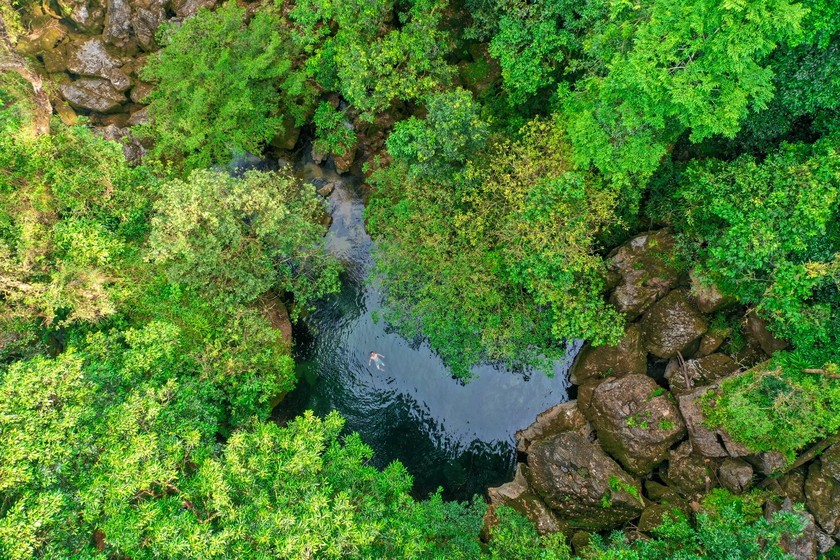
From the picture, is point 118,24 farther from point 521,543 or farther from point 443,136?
point 521,543

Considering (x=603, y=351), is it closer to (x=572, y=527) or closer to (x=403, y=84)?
(x=572, y=527)

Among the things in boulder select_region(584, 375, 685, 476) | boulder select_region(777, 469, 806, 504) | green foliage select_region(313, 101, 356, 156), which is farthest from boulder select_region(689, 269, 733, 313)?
green foliage select_region(313, 101, 356, 156)

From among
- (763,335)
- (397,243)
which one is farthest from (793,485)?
(397,243)

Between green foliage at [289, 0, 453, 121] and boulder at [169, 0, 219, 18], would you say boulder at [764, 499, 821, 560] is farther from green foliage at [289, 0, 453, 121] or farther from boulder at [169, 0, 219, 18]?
boulder at [169, 0, 219, 18]

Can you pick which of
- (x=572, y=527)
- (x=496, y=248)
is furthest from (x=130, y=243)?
(x=572, y=527)

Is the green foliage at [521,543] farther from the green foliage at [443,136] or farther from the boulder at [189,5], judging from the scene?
the boulder at [189,5]

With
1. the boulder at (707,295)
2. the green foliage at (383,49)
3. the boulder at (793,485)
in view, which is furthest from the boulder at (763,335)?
the green foliage at (383,49)

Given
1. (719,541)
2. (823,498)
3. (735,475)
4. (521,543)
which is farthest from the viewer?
(735,475)
